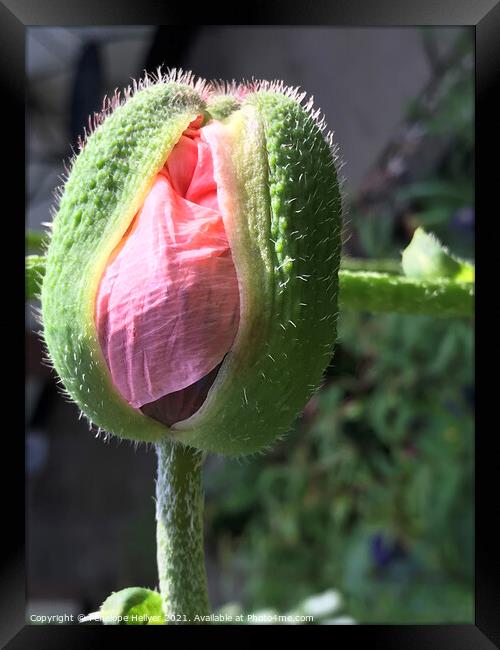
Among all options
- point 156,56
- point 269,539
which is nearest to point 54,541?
point 269,539

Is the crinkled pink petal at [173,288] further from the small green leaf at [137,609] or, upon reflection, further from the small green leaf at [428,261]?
the small green leaf at [428,261]

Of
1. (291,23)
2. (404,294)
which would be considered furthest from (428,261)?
(291,23)

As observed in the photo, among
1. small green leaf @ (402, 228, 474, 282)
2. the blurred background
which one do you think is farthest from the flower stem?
the blurred background

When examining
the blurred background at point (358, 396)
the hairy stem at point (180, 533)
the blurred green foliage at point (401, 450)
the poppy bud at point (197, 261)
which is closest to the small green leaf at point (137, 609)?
the hairy stem at point (180, 533)

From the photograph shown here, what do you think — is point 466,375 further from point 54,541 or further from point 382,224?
point 54,541

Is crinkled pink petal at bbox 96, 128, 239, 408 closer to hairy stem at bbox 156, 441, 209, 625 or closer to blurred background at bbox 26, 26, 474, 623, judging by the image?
hairy stem at bbox 156, 441, 209, 625
